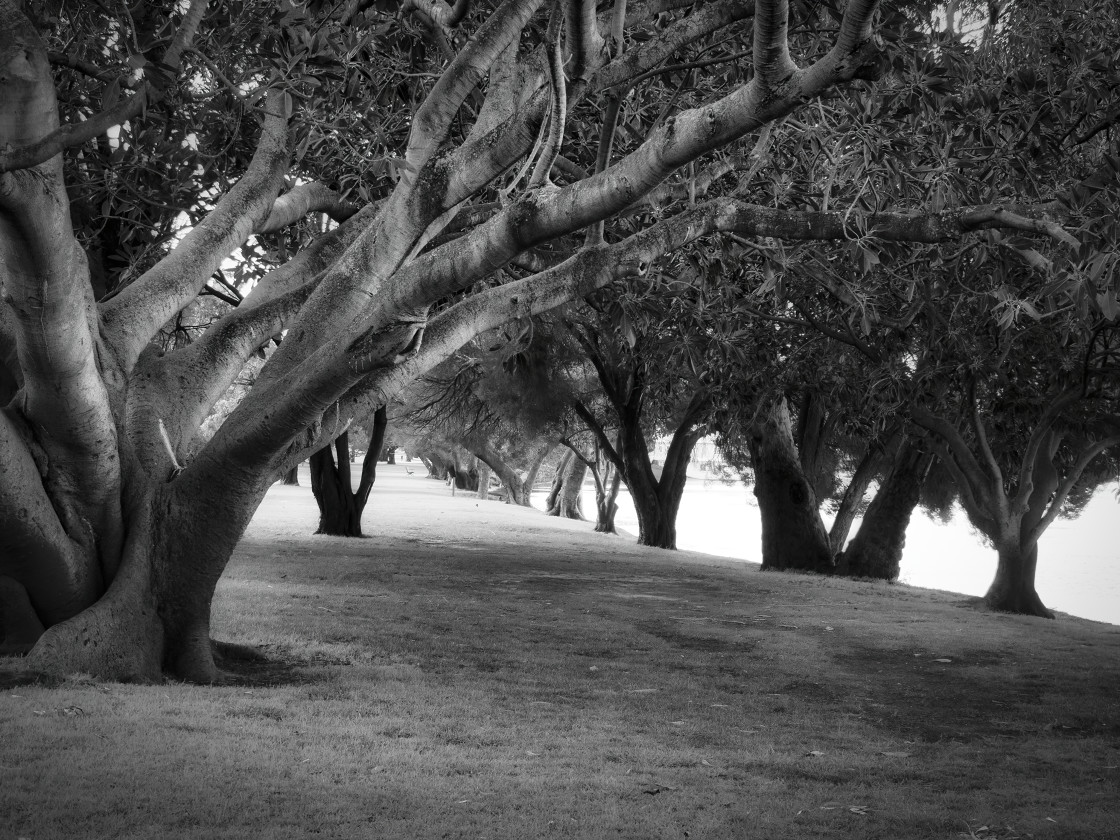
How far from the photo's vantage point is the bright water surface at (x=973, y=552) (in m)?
28.6

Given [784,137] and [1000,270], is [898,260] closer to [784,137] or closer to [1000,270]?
[1000,270]

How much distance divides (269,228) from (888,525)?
13.0 m

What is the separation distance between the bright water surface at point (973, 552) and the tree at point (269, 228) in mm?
14508

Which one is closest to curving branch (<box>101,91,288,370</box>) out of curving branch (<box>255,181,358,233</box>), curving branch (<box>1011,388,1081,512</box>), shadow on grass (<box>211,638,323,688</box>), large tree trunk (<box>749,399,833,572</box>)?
curving branch (<box>255,181,358,233</box>)

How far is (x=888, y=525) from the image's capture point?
18.4m

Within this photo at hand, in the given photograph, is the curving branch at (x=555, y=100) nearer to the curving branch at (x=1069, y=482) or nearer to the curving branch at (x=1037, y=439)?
the curving branch at (x=1037, y=439)

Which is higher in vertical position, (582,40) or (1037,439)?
(582,40)

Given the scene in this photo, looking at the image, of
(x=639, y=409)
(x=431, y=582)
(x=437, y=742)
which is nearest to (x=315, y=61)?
(x=437, y=742)

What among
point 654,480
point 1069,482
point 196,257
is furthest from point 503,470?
point 196,257

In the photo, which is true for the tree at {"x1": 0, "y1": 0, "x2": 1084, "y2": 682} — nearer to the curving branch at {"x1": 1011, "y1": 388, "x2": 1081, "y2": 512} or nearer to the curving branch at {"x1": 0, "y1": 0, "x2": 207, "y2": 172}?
the curving branch at {"x1": 0, "y1": 0, "x2": 207, "y2": 172}

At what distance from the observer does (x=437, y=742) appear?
18.8 ft

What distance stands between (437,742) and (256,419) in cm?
232

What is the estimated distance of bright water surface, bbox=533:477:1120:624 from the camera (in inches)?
1127

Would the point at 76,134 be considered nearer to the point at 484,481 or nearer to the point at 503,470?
the point at 503,470
